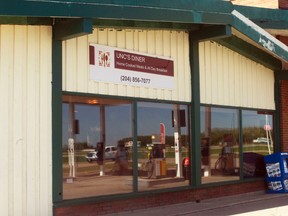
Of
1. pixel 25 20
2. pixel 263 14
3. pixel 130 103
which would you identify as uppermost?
pixel 263 14

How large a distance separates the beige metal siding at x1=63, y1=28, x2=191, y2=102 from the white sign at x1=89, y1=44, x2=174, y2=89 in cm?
11

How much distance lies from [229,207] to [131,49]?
445 cm

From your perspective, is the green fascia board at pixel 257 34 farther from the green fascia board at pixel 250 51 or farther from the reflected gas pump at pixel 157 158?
the reflected gas pump at pixel 157 158

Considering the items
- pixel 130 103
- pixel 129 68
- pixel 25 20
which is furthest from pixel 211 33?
pixel 25 20

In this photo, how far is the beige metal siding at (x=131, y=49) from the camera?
954cm

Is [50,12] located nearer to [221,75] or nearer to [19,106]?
[19,106]

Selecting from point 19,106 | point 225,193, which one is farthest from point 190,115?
point 19,106

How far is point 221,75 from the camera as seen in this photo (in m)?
13.2

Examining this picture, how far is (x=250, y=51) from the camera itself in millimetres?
13914

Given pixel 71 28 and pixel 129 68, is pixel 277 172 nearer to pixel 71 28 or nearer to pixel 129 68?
pixel 129 68

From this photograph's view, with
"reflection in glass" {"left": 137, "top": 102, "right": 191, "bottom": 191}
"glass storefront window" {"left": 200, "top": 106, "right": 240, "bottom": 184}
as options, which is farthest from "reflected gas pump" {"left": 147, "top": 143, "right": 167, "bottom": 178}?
"glass storefront window" {"left": 200, "top": 106, "right": 240, "bottom": 184}

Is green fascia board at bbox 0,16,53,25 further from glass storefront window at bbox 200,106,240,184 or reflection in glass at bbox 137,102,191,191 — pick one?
glass storefront window at bbox 200,106,240,184

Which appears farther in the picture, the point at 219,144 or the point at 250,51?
the point at 250,51

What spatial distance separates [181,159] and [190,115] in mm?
1108
